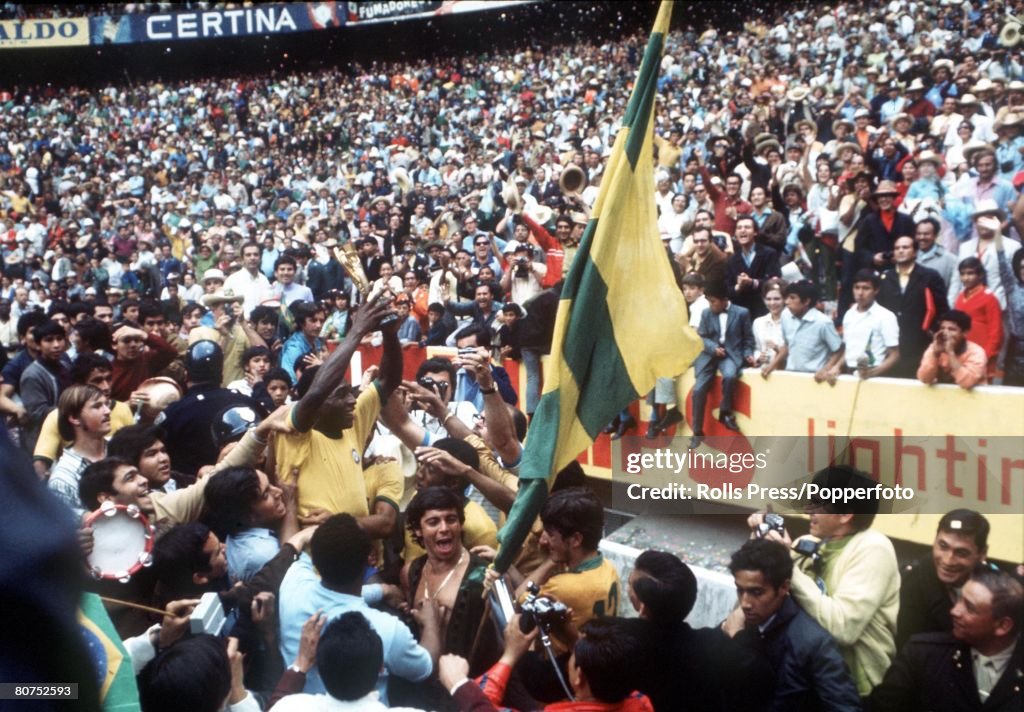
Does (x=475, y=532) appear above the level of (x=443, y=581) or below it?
above

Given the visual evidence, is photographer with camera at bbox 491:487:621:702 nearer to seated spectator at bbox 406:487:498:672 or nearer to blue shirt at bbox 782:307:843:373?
seated spectator at bbox 406:487:498:672

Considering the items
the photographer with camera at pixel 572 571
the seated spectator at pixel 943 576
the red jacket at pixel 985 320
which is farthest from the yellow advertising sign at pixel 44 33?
the seated spectator at pixel 943 576

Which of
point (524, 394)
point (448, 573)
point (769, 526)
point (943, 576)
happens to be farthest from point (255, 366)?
point (943, 576)

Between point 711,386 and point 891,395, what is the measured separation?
4.20ft

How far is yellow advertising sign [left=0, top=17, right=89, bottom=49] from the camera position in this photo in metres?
27.2

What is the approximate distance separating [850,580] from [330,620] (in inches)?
63.5

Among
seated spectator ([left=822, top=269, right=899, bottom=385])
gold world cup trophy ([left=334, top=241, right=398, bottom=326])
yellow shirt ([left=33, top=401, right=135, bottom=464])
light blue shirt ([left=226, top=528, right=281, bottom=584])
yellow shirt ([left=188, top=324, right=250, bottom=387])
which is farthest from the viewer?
yellow shirt ([left=188, top=324, right=250, bottom=387])

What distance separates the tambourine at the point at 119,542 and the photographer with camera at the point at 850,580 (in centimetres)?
188

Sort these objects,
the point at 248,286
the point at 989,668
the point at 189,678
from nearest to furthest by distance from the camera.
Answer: the point at 189,678 < the point at 989,668 < the point at 248,286

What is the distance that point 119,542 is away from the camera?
3109mm

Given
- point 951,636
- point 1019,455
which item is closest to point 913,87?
point 1019,455

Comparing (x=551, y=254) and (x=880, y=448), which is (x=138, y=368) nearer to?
(x=551, y=254)

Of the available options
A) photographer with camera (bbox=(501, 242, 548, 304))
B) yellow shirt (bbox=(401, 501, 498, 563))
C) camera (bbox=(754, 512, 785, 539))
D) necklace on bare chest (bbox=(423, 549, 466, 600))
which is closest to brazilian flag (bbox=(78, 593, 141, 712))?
necklace on bare chest (bbox=(423, 549, 466, 600))

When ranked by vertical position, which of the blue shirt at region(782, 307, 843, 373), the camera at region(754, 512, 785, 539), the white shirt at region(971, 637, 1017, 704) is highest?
the blue shirt at region(782, 307, 843, 373)
